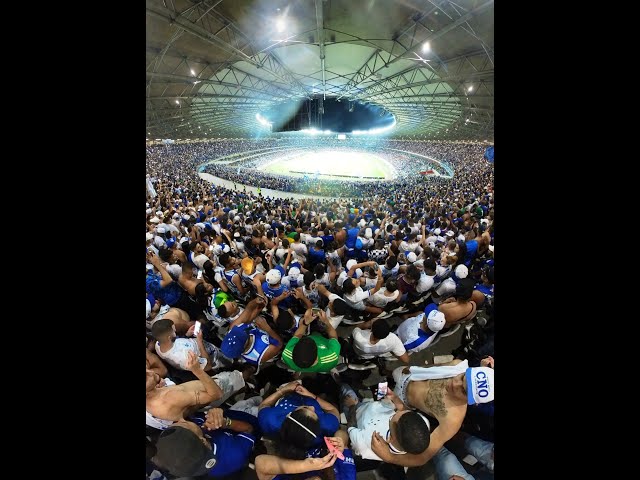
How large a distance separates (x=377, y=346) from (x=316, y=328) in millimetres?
658

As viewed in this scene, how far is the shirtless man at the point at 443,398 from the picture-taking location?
182 cm

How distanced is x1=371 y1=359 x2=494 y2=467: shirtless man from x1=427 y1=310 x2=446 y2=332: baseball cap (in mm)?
366

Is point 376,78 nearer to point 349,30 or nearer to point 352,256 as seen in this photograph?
point 349,30

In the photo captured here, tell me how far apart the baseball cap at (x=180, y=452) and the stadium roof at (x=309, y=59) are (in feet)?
7.10

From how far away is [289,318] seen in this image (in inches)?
102

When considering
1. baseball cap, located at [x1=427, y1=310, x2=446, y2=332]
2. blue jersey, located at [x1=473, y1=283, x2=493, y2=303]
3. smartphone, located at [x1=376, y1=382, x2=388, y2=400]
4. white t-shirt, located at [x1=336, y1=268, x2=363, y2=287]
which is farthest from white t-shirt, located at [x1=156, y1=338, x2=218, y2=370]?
blue jersey, located at [x1=473, y1=283, x2=493, y2=303]

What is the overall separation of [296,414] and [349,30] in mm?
2861

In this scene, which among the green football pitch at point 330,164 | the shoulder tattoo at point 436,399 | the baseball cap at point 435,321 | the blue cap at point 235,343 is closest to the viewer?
the shoulder tattoo at point 436,399

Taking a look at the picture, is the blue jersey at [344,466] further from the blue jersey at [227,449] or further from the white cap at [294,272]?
the white cap at [294,272]

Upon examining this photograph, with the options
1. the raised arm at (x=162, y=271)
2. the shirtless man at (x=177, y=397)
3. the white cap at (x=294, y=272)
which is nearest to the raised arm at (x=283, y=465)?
the shirtless man at (x=177, y=397)

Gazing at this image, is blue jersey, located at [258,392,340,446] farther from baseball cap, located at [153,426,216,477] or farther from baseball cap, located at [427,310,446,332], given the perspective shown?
baseball cap, located at [427,310,446,332]

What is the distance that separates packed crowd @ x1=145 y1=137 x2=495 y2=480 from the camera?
186 cm

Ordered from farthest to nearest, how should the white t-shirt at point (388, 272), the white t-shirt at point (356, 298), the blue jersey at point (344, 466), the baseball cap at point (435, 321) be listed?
1. the white t-shirt at point (388, 272)
2. the white t-shirt at point (356, 298)
3. the baseball cap at point (435, 321)
4. the blue jersey at point (344, 466)

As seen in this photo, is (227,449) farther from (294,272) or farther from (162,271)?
(162,271)
